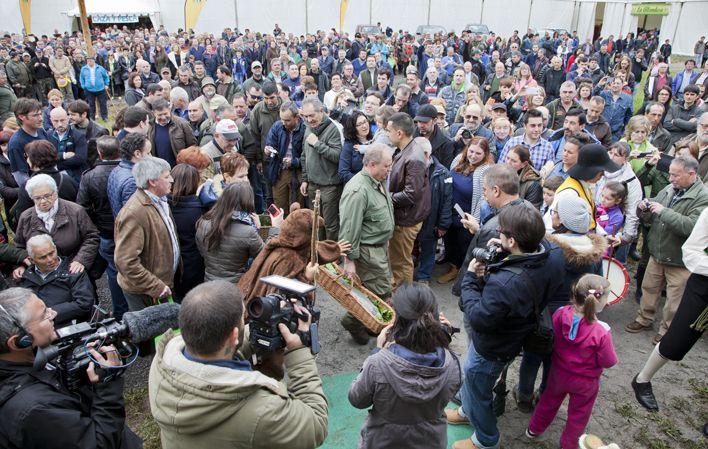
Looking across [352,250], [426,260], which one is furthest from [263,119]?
[352,250]

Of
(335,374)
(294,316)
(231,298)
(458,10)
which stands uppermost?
(458,10)

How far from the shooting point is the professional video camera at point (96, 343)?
78.7 inches

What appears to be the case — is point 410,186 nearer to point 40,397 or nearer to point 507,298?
point 507,298

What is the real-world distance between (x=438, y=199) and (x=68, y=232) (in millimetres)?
3540

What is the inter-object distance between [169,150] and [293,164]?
153 centimetres

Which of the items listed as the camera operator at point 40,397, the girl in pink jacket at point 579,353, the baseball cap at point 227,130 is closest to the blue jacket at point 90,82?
the baseball cap at point 227,130

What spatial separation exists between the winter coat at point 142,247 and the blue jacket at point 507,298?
221 cm

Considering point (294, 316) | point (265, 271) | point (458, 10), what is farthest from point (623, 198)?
point (458, 10)

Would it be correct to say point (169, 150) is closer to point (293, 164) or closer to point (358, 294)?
point (293, 164)

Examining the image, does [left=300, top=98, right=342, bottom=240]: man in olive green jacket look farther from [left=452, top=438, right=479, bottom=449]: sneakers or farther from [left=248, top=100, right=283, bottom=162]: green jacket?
[left=452, top=438, right=479, bottom=449]: sneakers

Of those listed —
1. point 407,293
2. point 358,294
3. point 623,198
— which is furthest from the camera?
point 623,198

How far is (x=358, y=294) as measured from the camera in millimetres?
4004

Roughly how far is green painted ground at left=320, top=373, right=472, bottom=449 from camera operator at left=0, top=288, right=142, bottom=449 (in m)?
1.70

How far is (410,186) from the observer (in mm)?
4656
